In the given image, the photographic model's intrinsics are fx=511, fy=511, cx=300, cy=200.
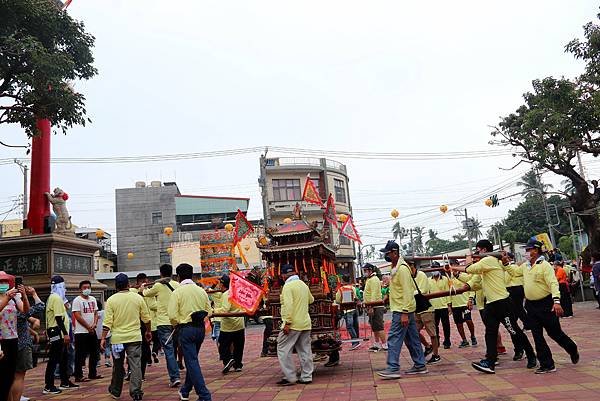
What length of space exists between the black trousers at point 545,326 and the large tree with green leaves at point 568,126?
7.48 metres

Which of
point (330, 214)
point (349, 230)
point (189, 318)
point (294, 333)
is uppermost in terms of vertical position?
point (330, 214)

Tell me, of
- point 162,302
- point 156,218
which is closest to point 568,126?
point 162,302

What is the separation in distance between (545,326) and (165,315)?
5.67 metres

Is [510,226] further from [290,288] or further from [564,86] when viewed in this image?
[290,288]

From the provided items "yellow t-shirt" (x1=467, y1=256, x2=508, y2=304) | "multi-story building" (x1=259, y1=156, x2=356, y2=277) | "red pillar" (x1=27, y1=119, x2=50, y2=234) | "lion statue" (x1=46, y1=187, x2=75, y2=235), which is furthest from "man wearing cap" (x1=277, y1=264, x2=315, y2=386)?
"multi-story building" (x1=259, y1=156, x2=356, y2=277)

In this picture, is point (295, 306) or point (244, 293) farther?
point (244, 293)

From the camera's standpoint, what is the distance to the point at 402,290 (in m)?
7.32

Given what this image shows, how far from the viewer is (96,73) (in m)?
13.5

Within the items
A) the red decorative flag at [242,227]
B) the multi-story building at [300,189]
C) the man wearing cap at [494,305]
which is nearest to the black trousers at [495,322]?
the man wearing cap at [494,305]

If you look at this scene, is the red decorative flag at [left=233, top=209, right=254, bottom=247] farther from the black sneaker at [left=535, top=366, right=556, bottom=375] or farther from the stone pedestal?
the black sneaker at [left=535, top=366, right=556, bottom=375]

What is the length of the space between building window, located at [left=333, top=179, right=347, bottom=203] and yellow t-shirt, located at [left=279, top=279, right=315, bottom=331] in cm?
3439

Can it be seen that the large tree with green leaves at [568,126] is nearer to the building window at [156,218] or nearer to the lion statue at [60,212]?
the lion statue at [60,212]

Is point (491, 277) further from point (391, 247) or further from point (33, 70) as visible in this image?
point (33, 70)

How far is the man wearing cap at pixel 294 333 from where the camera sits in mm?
7340
